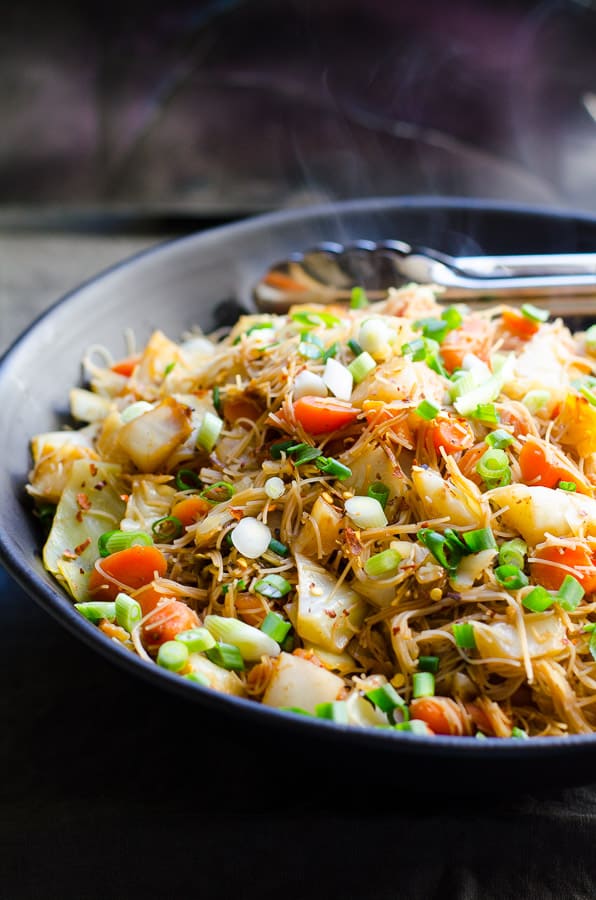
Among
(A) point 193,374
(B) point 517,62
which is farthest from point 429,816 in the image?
(B) point 517,62

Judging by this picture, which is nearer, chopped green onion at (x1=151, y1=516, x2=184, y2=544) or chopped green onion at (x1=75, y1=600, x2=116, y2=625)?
chopped green onion at (x1=75, y1=600, x2=116, y2=625)

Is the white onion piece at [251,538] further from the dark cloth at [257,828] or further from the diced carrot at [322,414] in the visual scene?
the dark cloth at [257,828]

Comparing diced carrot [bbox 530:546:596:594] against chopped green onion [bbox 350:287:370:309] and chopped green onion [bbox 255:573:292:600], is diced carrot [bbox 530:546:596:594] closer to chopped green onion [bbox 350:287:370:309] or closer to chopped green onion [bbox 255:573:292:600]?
chopped green onion [bbox 255:573:292:600]

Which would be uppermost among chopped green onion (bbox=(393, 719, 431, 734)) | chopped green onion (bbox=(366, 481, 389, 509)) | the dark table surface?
chopped green onion (bbox=(366, 481, 389, 509))

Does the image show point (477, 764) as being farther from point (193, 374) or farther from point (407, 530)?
point (193, 374)

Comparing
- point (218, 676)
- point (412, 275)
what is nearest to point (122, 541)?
point (218, 676)

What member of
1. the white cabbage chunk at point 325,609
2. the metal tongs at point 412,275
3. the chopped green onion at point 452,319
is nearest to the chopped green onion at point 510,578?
the white cabbage chunk at point 325,609

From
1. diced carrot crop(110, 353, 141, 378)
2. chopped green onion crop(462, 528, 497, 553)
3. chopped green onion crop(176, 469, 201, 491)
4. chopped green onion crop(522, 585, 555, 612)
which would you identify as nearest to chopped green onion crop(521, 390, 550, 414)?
chopped green onion crop(462, 528, 497, 553)
